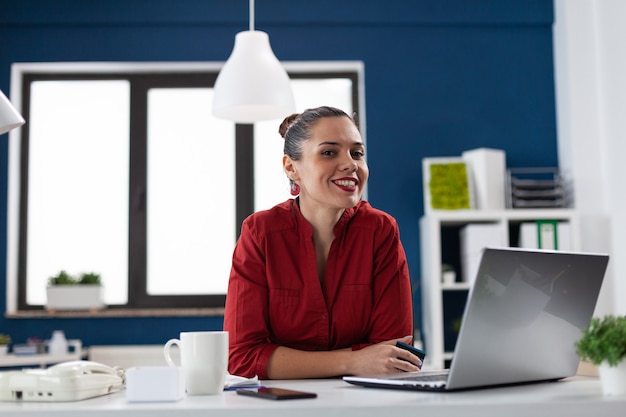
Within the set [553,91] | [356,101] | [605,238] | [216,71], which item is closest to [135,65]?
[216,71]

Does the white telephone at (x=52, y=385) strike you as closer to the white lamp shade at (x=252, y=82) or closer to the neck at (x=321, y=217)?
the neck at (x=321, y=217)

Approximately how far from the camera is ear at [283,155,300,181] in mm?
2174

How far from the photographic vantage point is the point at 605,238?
13.9ft

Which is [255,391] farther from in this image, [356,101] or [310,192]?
[356,101]

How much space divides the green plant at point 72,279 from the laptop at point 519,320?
11.3 feet

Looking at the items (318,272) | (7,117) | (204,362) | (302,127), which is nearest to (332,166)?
(302,127)

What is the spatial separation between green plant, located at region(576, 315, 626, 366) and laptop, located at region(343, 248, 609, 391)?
82 millimetres

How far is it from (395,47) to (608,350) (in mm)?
3713

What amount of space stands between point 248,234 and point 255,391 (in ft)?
2.87

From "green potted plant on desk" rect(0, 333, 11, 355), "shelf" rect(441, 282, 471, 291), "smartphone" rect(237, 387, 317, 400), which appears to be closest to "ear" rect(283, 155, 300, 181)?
"smartphone" rect(237, 387, 317, 400)

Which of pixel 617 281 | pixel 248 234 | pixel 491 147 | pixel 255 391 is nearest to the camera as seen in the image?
pixel 255 391

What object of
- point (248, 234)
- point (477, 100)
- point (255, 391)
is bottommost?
point (255, 391)

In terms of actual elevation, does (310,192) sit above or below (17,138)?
below

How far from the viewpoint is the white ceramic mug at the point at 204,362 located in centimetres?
117
